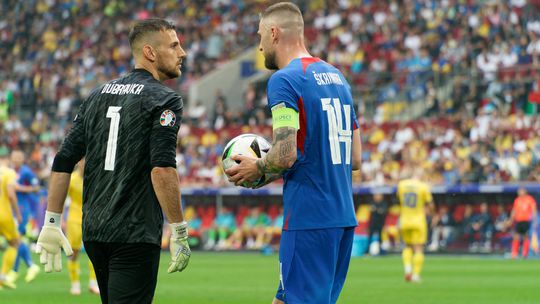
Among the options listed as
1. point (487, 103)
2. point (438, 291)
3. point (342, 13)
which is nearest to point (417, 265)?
point (438, 291)

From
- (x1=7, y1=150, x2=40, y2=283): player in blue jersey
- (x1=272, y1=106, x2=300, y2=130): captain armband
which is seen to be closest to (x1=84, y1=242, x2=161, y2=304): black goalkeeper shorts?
(x1=272, y1=106, x2=300, y2=130): captain armband

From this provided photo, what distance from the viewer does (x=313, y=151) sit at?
6879 mm

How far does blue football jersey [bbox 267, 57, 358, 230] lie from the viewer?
→ 6.83 meters

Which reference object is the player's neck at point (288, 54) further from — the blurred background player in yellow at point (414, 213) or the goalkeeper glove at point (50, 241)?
the blurred background player in yellow at point (414, 213)

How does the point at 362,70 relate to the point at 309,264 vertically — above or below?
above

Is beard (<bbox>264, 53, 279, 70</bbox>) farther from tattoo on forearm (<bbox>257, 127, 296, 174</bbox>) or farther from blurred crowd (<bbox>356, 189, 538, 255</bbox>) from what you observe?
blurred crowd (<bbox>356, 189, 538, 255</bbox>)

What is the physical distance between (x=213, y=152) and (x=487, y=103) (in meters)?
9.99

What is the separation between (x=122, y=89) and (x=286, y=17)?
118 centimetres

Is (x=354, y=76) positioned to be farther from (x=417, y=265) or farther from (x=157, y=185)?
(x=157, y=185)

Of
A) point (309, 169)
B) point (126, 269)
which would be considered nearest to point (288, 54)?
point (309, 169)

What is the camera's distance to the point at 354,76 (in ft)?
127

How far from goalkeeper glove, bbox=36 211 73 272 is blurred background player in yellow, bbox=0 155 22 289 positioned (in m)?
11.8

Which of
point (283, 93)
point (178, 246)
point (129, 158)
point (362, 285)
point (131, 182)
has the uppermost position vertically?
point (283, 93)

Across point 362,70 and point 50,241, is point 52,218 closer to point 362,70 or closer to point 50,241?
point 50,241
